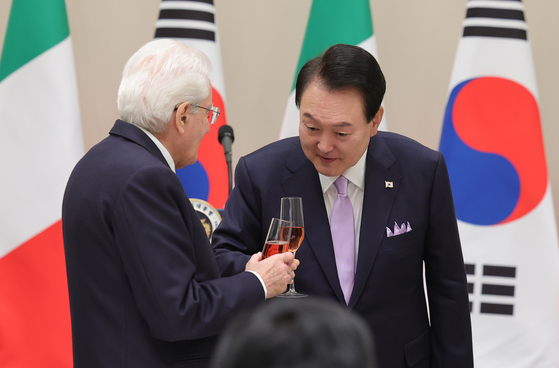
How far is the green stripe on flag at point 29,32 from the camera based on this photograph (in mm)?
3188

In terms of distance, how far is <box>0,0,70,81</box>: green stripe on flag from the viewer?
3.19m

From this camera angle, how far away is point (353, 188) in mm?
1815

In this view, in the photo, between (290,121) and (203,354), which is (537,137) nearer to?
(290,121)

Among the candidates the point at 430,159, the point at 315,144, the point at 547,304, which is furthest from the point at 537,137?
the point at 315,144

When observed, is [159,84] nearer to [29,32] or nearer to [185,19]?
[185,19]

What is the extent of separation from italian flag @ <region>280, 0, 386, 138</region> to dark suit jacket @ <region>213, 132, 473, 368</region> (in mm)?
1523

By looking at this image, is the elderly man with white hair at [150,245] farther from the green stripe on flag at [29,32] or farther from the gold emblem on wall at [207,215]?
the green stripe on flag at [29,32]

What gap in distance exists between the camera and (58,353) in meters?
3.13

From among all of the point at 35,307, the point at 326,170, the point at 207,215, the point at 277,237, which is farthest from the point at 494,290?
the point at 35,307

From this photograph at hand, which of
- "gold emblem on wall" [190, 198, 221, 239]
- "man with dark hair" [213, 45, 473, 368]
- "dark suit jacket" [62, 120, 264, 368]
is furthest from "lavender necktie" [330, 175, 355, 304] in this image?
"gold emblem on wall" [190, 198, 221, 239]

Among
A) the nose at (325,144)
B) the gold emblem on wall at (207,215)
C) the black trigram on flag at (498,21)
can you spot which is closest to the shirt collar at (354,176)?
the nose at (325,144)

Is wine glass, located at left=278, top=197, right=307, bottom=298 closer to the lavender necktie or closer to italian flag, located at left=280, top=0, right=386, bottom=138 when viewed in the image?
the lavender necktie

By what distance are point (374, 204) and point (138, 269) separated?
77 centimetres

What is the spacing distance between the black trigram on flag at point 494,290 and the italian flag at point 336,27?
3.28 ft
